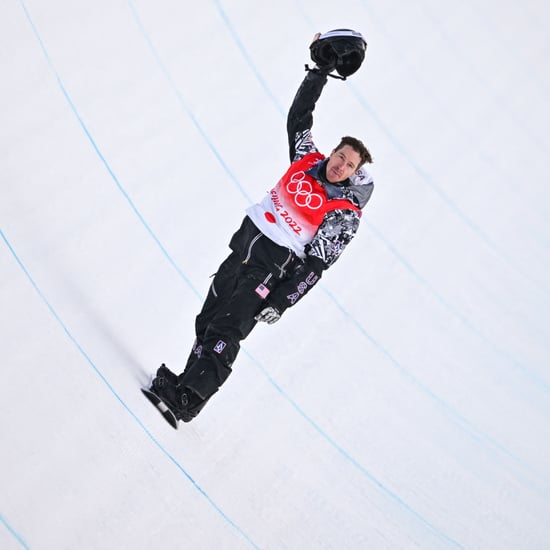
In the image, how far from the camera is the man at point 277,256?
3.94m

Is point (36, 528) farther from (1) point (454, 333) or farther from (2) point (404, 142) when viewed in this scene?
(2) point (404, 142)

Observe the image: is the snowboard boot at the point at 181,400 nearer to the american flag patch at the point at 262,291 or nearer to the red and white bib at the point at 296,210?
the american flag patch at the point at 262,291

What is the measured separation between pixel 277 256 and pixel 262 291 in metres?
0.16

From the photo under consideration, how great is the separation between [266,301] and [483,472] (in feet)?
5.05

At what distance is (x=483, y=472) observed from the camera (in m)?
4.78

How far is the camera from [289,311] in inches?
198

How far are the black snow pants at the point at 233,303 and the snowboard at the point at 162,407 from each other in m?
0.12

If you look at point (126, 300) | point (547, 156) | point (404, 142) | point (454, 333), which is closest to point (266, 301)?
point (126, 300)

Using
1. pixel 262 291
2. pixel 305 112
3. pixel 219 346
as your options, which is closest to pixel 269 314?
pixel 262 291

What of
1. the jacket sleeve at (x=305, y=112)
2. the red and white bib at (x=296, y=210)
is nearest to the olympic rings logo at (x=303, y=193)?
the red and white bib at (x=296, y=210)

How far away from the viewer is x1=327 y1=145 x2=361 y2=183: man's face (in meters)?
3.91

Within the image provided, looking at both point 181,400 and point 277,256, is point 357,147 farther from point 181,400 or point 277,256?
point 181,400

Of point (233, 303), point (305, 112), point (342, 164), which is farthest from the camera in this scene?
point (305, 112)

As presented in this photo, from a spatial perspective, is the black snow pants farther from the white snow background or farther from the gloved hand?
the white snow background
